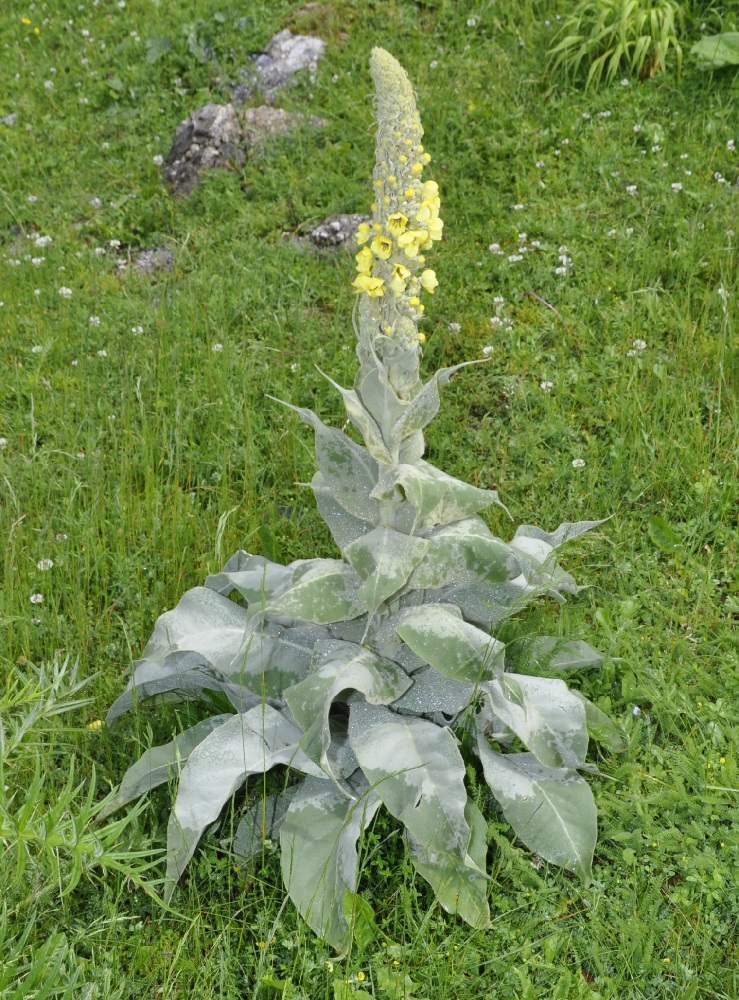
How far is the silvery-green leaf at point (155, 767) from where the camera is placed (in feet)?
9.28

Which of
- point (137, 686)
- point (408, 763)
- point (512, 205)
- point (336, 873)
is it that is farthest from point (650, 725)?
point (512, 205)

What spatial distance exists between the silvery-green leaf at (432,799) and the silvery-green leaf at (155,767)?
0.53m

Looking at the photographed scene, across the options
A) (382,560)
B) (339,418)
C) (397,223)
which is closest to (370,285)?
(397,223)

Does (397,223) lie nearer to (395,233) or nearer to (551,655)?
(395,233)

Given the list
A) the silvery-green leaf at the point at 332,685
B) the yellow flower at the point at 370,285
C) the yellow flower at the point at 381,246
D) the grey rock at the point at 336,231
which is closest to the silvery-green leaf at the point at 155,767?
the silvery-green leaf at the point at 332,685

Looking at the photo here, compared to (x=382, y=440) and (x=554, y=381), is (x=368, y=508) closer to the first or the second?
(x=382, y=440)

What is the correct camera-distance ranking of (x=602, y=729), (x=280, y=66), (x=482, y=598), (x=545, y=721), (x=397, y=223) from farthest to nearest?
1. (x=280, y=66)
2. (x=482, y=598)
3. (x=602, y=729)
4. (x=545, y=721)
5. (x=397, y=223)

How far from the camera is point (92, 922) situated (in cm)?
254

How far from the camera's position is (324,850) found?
2.69 m

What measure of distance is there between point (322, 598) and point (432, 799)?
2.26 ft

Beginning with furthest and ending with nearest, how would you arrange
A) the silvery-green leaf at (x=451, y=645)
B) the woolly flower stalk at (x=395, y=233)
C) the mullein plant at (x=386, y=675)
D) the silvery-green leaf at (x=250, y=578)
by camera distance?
the silvery-green leaf at (x=250, y=578), the silvery-green leaf at (x=451, y=645), the mullein plant at (x=386, y=675), the woolly flower stalk at (x=395, y=233)

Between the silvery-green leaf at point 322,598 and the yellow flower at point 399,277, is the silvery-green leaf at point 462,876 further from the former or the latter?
the yellow flower at point 399,277

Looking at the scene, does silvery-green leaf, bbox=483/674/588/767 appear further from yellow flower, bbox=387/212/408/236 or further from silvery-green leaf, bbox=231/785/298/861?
yellow flower, bbox=387/212/408/236

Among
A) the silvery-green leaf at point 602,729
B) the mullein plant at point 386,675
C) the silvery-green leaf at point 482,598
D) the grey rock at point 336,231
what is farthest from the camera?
the grey rock at point 336,231
